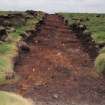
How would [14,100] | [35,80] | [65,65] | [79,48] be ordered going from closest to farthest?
[14,100] < [35,80] < [65,65] < [79,48]

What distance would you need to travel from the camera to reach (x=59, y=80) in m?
24.0

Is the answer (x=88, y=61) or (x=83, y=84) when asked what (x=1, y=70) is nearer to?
(x=83, y=84)

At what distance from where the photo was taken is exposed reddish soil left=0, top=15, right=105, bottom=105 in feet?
65.9

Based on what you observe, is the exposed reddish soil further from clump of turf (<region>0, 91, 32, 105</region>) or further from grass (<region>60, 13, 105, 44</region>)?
clump of turf (<region>0, 91, 32, 105</region>)

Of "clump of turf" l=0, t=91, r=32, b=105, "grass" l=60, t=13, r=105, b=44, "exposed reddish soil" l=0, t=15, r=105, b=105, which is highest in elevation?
"clump of turf" l=0, t=91, r=32, b=105

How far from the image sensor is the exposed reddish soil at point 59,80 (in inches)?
791

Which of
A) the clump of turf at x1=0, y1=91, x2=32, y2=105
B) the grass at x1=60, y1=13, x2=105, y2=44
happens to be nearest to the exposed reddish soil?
the grass at x1=60, y1=13, x2=105, y2=44

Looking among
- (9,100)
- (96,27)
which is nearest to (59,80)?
(9,100)

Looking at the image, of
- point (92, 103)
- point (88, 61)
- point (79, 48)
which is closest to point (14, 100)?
point (92, 103)

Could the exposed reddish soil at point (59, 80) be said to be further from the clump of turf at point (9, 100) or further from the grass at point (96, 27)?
the clump of turf at point (9, 100)

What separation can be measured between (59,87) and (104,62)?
2.37m

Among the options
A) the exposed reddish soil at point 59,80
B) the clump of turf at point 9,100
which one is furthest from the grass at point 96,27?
the clump of turf at point 9,100

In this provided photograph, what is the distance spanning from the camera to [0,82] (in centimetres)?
2227

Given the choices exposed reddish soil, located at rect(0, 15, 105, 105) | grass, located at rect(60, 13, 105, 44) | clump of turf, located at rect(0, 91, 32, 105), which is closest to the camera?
clump of turf, located at rect(0, 91, 32, 105)
